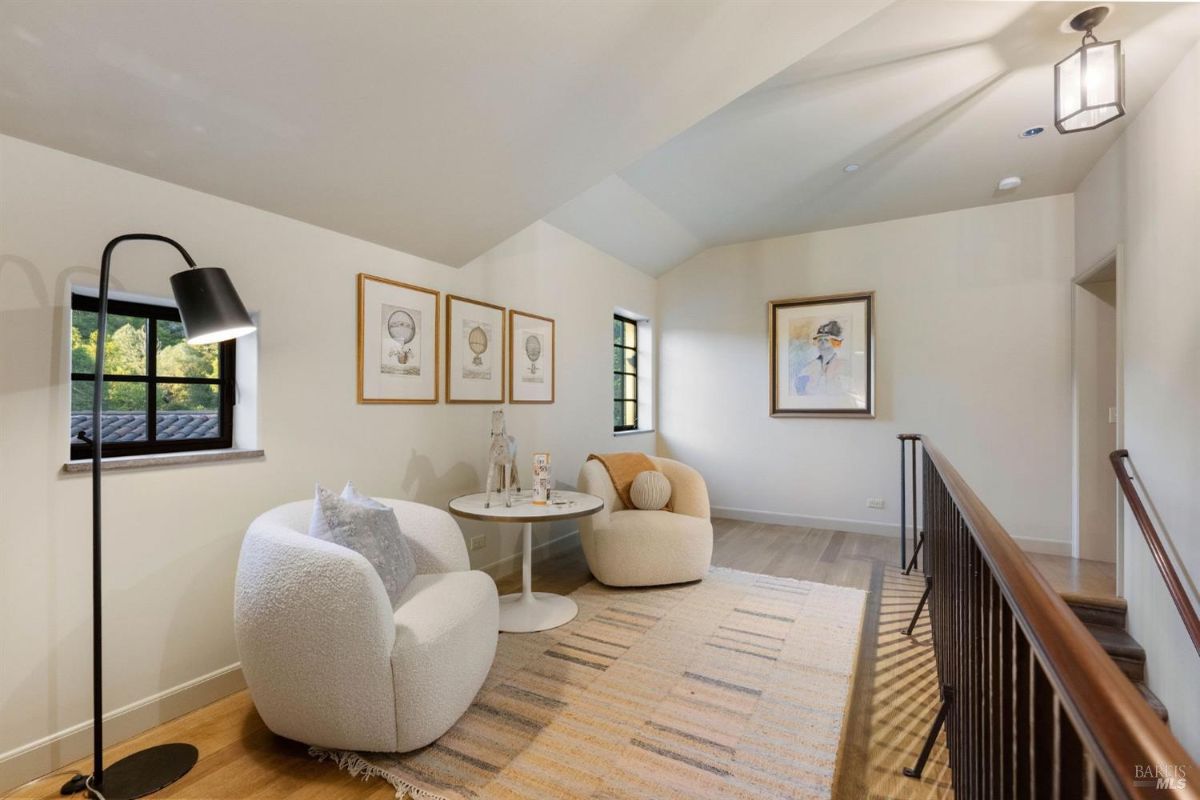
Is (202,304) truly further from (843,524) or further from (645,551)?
(843,524)

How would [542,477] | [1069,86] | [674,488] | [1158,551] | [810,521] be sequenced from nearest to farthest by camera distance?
1. [1069,86]
2. [1158,551]
3. [542,477]
4. [674,488]
5. [810,521]

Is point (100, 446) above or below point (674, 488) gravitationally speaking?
above

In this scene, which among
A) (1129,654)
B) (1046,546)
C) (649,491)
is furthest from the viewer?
(1046,546)

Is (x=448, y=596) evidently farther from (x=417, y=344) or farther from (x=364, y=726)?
(x=417, y=344)

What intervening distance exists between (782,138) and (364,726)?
11.8ft

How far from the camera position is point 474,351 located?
3453 mm

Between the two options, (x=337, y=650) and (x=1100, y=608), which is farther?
(x=1100, y=608)

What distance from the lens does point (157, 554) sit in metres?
1.97

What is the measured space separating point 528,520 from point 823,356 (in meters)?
3.51

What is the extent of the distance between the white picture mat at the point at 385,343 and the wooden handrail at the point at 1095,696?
273 centimetres

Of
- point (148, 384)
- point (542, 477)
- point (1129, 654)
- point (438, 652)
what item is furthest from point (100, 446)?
point (1129, 654)

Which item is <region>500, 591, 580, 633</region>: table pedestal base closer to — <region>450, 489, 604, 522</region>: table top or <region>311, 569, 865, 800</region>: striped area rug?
<region>311, 569, 865, 800</region>: striped area rug

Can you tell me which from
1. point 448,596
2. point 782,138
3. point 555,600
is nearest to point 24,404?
point 448,596

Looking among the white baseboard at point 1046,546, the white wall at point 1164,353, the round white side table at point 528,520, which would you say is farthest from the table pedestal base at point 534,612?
the white baseboard at point 1046,546
